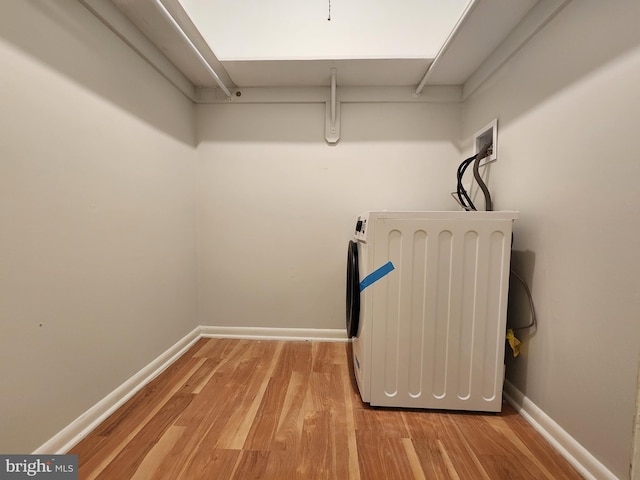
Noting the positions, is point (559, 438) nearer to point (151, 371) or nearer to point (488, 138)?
point (488, 138)

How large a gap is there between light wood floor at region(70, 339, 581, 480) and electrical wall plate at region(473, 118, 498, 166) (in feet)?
4.70

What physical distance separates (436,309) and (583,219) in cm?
66

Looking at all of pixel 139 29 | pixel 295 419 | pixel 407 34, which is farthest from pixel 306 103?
pixel 295 419

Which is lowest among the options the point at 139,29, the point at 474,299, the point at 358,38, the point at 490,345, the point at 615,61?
the point at 490,345

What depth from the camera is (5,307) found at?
2.64 feet

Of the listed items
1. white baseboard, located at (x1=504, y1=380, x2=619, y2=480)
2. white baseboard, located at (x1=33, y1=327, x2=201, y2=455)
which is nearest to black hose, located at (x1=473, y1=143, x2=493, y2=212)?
white baseboard, located at (x1=504, y1=380, x2=619, y2=480)

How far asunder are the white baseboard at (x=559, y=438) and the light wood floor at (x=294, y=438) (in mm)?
35

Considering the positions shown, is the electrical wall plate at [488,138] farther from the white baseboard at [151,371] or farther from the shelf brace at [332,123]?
the white baseboard at [151,371]

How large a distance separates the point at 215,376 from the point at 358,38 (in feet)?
8.22

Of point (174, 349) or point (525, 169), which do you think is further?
point (174, 349)

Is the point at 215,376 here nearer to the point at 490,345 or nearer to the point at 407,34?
the point at 490,345

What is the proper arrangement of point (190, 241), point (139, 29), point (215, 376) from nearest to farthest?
point (139, 29) → point (215, 376) → point (190, 241)

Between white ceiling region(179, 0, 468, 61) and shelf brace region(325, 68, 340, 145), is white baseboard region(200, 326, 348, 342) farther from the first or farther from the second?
white ceiling region(179, 0, 468, 61)

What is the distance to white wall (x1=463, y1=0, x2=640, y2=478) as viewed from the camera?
794 millimetres
